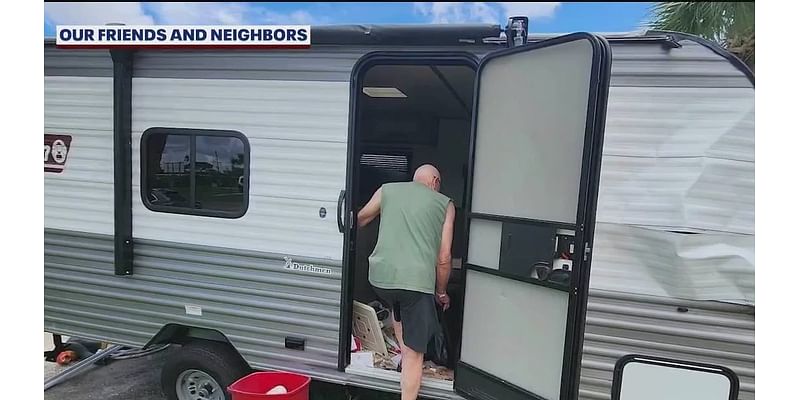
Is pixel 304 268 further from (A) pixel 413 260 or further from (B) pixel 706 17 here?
(B) pixel 706 17

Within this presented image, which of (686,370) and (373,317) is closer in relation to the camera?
(686,370)

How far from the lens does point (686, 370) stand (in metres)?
2.84

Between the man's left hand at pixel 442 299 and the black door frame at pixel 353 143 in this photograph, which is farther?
the man's left hand at pixel 442 299

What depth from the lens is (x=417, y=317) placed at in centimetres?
340

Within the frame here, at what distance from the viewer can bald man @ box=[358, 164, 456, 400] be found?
3.37m

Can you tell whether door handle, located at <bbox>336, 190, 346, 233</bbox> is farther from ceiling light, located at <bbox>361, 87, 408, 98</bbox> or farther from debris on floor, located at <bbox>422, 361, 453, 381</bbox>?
ceiling light, located at <bbox>361, 87, 408, 98</bbox>

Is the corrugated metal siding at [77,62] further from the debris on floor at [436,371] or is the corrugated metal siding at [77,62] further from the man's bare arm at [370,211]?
the debris on floor at [436,371]

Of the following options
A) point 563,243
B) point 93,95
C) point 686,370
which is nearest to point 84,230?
point 93,95

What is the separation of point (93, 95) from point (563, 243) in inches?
123

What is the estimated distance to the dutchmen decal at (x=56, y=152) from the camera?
3.83m

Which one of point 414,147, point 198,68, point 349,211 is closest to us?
point 349,211

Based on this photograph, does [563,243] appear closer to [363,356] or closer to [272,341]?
[363,356]

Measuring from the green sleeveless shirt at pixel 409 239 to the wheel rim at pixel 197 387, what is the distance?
1330 mm

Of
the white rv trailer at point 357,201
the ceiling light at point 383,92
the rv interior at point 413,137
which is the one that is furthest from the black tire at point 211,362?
the ceiling light at point 383,92
